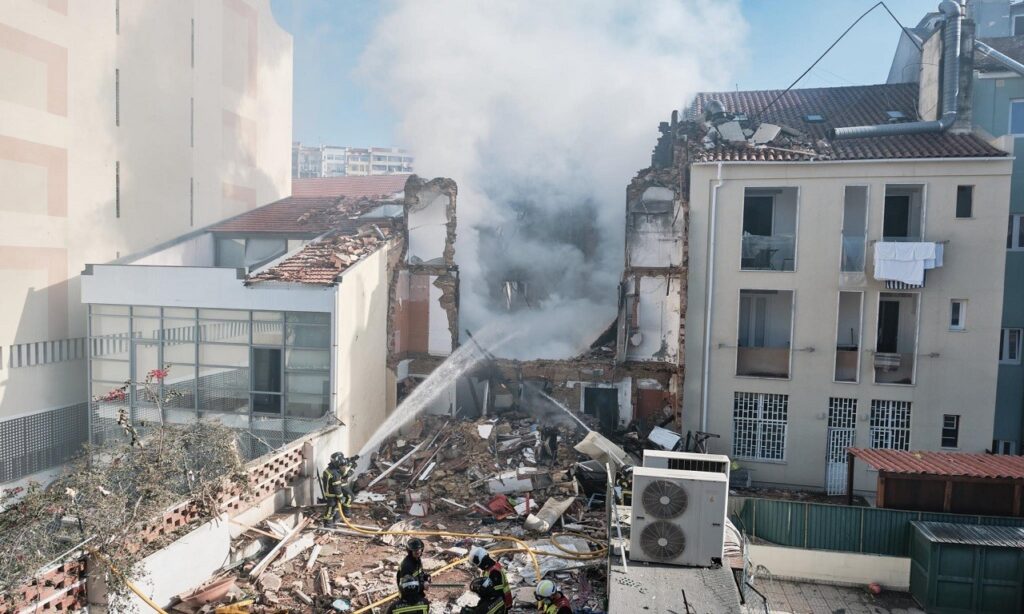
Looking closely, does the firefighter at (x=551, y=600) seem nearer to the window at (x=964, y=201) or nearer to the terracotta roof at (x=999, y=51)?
the window at (x=964, y=201)

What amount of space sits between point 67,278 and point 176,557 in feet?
41.0

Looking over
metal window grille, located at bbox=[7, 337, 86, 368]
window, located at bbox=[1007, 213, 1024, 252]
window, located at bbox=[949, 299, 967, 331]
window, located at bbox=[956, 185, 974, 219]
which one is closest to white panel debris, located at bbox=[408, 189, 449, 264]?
metal window grille, located at bbox=[7, 337, 86, 368]

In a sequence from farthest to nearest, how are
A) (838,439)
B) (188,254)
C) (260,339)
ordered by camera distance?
(188,254) < (838,439) < (260,339)

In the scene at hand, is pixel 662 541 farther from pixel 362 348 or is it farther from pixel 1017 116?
pixel 1017 116

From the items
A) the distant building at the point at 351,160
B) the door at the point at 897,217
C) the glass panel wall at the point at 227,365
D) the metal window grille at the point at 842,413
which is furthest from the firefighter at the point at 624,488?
the distant building at the point at 351,160

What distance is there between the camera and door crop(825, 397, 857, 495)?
1712cm

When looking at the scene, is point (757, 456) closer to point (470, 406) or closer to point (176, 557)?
point (470, 406)

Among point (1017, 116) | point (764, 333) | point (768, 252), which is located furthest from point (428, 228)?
point (1017, 116)

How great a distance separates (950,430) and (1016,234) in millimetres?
6459

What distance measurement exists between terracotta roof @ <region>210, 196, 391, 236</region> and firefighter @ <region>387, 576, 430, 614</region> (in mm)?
14134

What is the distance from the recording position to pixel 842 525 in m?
12.5

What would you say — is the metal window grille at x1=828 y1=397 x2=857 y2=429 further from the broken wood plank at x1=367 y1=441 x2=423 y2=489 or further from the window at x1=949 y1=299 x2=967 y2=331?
the broken wood plank at x1=367 y1=441 x2=423 y2=489

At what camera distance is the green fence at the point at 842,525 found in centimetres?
1220

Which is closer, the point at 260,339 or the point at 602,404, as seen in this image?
the point at 260,339
